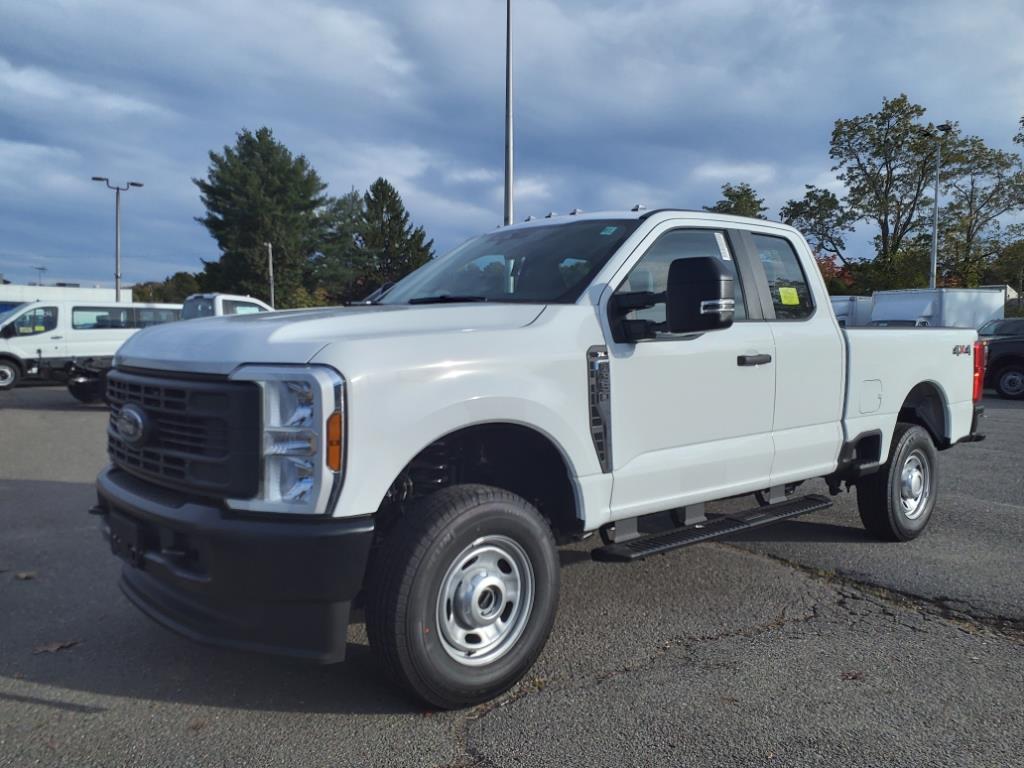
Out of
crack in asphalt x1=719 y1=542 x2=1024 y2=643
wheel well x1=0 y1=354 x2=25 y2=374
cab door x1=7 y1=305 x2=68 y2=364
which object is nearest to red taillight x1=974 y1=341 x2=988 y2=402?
crack in asphalt x1=719 y1=542 x2=1024 y2=643

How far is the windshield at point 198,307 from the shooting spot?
16.8 m

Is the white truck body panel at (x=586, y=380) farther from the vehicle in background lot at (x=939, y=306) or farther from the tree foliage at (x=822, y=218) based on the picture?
the tree foliage at (x=822, y=218)

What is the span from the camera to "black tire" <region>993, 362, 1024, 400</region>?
1716cm

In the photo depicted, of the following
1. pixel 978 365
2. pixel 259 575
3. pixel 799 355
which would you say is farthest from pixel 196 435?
pixel 978 365

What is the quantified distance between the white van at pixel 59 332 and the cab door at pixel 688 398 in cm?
1686

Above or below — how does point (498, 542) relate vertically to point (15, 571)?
above

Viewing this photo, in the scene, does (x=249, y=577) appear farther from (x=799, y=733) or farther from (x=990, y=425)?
(x=990, y=425)

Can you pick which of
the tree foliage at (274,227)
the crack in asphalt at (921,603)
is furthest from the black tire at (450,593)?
the tree foliage at (274,227)

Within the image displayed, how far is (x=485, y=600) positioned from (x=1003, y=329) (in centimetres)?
1834

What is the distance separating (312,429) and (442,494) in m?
0.60

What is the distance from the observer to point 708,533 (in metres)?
4.05

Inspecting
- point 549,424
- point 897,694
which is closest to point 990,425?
point 897,694

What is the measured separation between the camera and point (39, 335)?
1827 cm

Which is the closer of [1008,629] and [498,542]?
[498,542]
